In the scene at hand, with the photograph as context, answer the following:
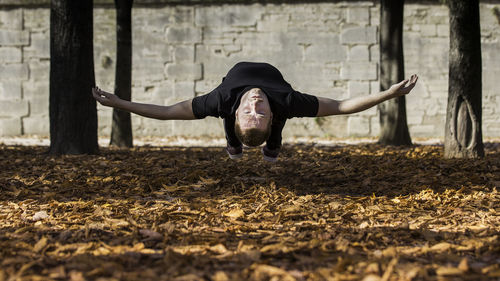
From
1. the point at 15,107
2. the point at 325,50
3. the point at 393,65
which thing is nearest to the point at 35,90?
the point at 15,107

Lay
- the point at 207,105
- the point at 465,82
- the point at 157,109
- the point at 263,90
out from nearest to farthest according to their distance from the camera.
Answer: the point at 263,90
the point at 207,105
the point at 157,109
the point at 465,82

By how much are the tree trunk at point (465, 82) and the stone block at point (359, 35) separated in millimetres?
4929

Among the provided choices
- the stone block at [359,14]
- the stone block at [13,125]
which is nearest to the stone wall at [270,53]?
the stone block at [359,14]

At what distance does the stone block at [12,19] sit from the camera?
12.4 m

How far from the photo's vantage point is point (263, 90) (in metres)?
4.87

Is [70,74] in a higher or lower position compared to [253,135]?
higher

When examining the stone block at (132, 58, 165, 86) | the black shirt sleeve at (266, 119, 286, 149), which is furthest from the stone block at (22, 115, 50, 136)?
the black shirt sleeve at (266, 119, 286, 149)

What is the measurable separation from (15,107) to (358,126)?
755 cm

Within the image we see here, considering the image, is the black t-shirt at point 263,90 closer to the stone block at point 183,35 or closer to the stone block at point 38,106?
the stone block at point 183,35

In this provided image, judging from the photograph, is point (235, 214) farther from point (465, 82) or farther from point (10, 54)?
point (10, 54)

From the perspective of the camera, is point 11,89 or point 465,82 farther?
point 11,89

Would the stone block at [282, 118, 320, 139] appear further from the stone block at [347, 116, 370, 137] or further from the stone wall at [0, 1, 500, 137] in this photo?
the stone block at [347, 116, 370, 137]

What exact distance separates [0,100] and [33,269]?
10564 mm

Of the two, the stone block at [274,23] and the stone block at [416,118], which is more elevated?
the stone block at [274,23]
